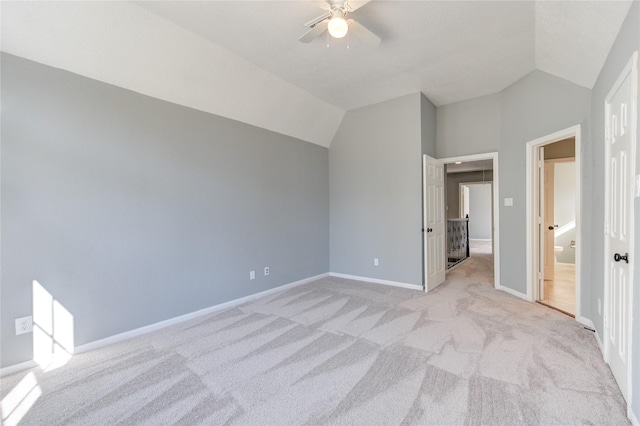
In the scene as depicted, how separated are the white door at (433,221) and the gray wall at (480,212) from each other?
783cm

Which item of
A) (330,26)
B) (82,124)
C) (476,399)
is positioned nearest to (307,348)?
(476,399)

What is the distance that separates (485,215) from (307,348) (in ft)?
37.1

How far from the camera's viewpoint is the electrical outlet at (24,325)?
2133 mm

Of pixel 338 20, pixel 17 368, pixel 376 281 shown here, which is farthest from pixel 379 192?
pixel 17 368

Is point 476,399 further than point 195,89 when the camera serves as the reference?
No

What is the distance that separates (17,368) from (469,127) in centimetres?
598

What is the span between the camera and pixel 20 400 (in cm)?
180

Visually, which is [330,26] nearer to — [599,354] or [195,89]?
[195,89]

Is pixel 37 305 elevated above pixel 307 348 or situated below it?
above

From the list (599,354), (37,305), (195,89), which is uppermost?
(195,89)

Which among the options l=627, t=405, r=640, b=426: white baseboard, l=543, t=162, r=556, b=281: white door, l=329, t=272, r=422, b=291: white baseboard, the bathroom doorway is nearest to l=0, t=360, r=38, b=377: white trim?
l=329, t=272, r=422, b=291: white baseboard

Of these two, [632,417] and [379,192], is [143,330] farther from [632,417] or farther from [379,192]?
[632,417]

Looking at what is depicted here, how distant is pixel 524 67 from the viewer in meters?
3.33

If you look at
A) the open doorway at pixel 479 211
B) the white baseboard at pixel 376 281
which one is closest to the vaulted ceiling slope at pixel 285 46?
the white baseboard at pixel 376 281
